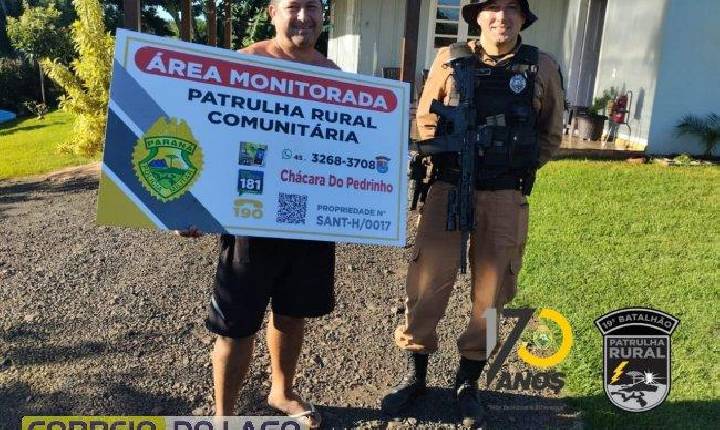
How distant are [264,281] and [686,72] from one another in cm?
825

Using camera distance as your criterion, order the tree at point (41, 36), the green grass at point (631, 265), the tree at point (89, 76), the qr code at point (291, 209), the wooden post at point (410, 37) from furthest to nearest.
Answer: the tree at point (41, 36), the tree at point (89, 76), the wooden post at point (410, 37), the green grass at point (631, 265), the qr code at point (291, 209)

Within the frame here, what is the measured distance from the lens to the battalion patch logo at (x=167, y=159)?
2209mm

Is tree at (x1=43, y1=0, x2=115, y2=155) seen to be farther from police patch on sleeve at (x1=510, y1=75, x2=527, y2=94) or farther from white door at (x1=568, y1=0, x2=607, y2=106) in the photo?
white door at (x1=568, y1=0, x2=607, y2=106)

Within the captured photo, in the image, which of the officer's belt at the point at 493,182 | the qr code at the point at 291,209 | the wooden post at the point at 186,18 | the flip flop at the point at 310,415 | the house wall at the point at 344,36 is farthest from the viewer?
the house wall at the point at 344,36

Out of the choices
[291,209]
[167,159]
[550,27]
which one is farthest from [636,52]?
[167,159]

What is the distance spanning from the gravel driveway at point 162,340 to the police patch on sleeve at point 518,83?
1.65 meters

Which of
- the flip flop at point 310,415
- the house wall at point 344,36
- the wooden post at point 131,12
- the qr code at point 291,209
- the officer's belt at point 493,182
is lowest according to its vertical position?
the flip flop at point 310,415

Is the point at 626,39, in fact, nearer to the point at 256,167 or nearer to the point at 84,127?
the point at 84,127

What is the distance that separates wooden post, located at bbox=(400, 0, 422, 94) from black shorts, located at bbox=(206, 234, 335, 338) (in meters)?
4.44

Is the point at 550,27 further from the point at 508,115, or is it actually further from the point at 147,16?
the point at 147,16

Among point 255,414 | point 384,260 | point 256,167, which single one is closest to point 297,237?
point 256,167

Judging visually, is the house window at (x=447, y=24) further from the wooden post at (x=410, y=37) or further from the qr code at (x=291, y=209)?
the qr code at (x=291, y=209)

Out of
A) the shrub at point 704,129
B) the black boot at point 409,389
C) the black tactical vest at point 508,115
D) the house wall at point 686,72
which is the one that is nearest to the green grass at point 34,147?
the black boot at point 409,389

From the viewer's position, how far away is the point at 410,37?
21.4 ft
